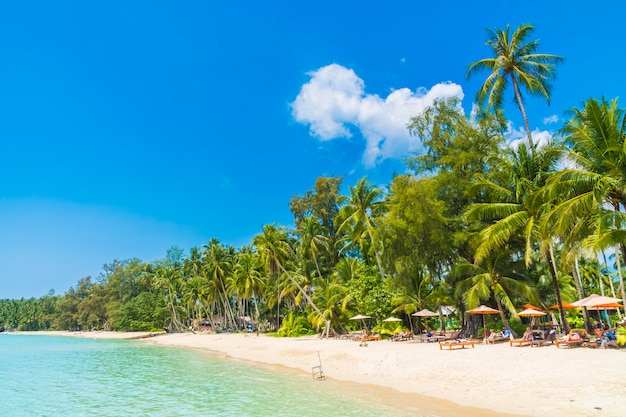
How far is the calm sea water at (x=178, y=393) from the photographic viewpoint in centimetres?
1274

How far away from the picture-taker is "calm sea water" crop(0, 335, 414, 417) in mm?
12742

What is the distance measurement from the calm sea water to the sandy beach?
1.55m

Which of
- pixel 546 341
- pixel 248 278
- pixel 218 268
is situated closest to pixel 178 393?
pixel 546 341

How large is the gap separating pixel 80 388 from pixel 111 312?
6750 cm

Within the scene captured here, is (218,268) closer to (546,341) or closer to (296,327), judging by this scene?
(296,327)

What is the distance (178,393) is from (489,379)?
11.7m

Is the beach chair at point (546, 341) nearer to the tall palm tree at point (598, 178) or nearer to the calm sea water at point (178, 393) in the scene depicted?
the tall palm tree at point (598, 178)

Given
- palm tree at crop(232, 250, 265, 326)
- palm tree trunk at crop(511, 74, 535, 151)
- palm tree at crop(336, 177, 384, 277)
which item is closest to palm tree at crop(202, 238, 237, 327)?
palm tree at crop(232, 250, 265, 326)

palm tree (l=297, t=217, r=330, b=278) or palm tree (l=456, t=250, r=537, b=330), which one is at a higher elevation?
palm tree (l=297, t=217, r=330, b=278)

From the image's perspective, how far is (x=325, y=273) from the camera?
45.2 meters

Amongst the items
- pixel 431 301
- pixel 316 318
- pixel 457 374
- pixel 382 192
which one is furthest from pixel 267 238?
pixel 457 374

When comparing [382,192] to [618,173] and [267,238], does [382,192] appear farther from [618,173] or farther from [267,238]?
[618,173]

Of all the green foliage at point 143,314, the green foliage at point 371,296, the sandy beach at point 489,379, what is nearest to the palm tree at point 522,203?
the sandy beach at point 489,379

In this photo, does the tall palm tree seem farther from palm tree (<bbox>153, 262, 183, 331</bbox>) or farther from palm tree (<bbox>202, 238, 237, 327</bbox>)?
palm tree (<bbox>153, 262, 183, 331</bbox>)
